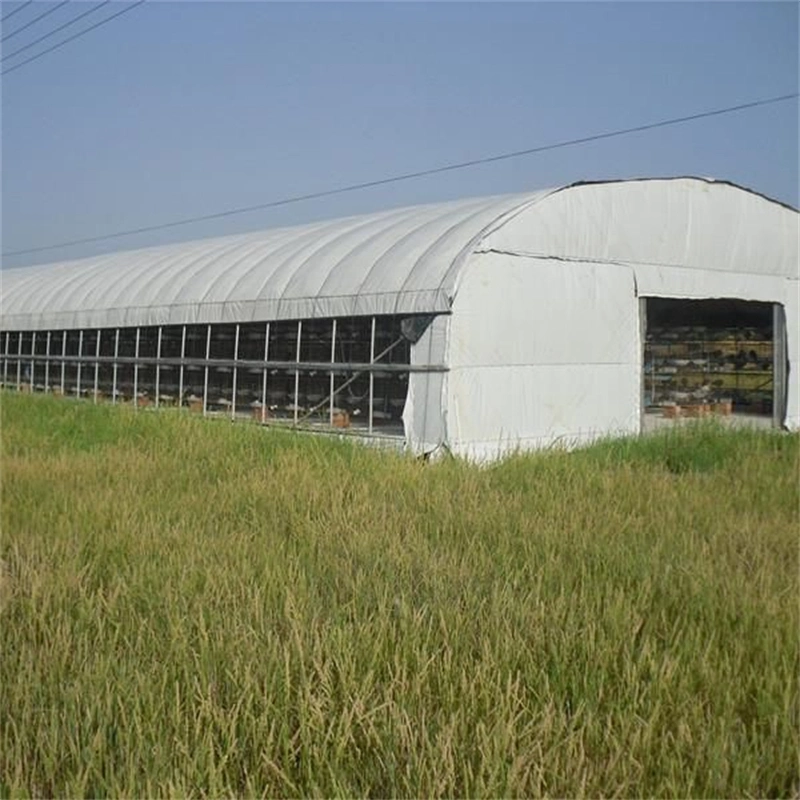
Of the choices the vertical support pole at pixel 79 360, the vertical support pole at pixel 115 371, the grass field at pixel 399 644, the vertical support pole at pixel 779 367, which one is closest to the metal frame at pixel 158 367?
the vertical support pole at pixel 115 371

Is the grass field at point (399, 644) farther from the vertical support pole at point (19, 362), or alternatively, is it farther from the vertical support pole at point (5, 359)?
the vertical support pole at point (5, 359)

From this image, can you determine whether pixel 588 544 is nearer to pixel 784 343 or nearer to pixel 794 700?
pixel 794 700

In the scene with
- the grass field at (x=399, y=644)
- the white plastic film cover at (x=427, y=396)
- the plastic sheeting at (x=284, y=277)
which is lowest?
the grass field at (x=399, y=644)

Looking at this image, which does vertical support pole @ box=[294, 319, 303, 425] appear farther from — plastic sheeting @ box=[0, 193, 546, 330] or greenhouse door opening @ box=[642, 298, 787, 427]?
greenhouse door opening @ box=[642, 298, 787, 427]

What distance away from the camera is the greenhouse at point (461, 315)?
32.6 ft

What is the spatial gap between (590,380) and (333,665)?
8491 mm

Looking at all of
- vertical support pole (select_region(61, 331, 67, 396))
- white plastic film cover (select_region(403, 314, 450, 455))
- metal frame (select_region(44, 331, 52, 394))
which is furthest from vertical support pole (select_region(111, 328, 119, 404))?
white plastic film cover (select_region(403, 314, 450, 455))

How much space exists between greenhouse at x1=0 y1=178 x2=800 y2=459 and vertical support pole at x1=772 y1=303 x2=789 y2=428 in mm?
28

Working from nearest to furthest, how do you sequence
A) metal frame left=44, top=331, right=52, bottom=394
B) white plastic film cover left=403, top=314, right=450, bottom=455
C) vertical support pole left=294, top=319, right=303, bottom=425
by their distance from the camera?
white plastic film cover left=403, top=314, right=450, bottom=455
vertical support pole left=294, top=319, right=303, bottom=425
metal frame left=44, top=331, right=52, bottom=394

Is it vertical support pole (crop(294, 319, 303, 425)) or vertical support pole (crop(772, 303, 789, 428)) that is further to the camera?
vertical support pole (crop(772, 303, 789, 428))

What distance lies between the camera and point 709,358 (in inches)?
698

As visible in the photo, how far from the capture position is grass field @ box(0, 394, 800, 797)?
2.52 meters

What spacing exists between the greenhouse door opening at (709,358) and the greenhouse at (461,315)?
178 mm

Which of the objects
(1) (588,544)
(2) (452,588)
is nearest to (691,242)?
(1) (588,544)
